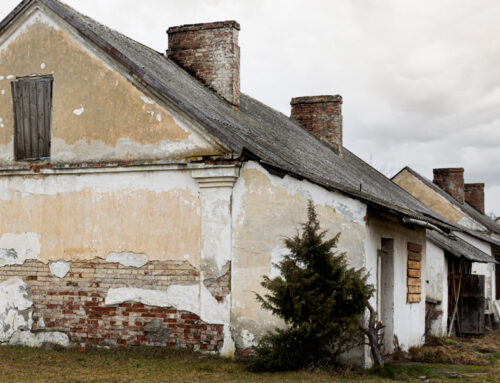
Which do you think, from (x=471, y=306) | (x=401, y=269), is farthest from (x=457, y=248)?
(x=401, y=269)

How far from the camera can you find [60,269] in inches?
400

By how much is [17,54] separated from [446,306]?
465 inches

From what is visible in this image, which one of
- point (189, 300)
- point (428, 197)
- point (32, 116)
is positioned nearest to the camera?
point (189, 300)

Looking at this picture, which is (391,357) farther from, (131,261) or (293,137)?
(293,137)

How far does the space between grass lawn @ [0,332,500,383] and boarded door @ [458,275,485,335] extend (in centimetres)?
633

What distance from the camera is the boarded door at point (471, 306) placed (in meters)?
16.6

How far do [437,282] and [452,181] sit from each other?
1326 cm

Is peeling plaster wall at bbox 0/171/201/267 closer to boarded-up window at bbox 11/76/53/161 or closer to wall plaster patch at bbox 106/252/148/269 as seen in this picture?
wall plaster patch at bbox 106/252/148/269

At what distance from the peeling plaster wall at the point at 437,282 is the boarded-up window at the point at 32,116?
9831 millimetres

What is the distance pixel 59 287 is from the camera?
1011 cm

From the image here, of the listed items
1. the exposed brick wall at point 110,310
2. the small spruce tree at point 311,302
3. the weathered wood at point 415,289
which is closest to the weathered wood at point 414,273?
the weathered wood at point 415,289

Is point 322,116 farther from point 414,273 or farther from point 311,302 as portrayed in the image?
point 311,302

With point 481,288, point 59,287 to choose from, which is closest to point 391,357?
point 59,287

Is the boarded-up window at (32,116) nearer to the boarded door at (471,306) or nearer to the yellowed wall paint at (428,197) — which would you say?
the boarded door at (471,306)
